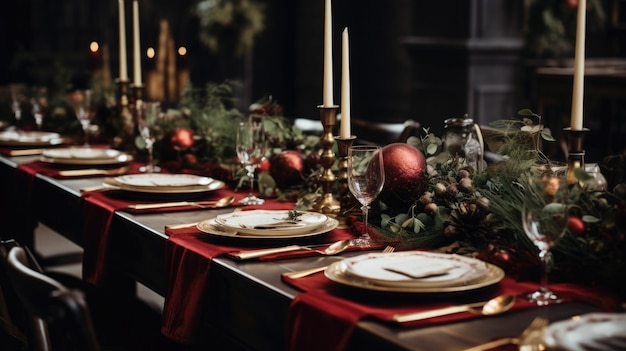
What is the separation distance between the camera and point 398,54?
845cm

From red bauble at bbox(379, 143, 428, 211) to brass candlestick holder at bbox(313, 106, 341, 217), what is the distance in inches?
8.8

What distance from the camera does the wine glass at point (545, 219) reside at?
156cm

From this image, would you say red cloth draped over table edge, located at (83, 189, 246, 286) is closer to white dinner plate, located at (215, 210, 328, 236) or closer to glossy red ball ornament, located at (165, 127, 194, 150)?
white dinner plate, located at (215, 210, 328, 236)

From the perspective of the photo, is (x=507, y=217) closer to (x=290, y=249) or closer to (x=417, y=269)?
(x=417, y=269)

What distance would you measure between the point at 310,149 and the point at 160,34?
5092 mm

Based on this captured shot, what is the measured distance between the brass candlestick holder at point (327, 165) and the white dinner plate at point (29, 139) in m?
1.84

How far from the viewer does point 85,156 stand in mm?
3389

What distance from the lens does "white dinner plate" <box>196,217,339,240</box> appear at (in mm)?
2051

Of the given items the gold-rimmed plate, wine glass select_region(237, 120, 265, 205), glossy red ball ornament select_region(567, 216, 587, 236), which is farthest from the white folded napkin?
the gold-rimmed plate

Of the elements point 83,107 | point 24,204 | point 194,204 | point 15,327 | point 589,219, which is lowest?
point 15,327

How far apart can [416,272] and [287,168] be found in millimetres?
1086

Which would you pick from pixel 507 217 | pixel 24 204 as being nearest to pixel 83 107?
pixel 24 204

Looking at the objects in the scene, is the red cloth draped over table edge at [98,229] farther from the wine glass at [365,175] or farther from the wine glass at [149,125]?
the wine glass at [365,175]

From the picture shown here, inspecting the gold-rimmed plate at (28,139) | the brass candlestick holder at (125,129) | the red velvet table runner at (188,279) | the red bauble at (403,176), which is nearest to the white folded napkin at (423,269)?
the red velvet table runner at (188,279)
